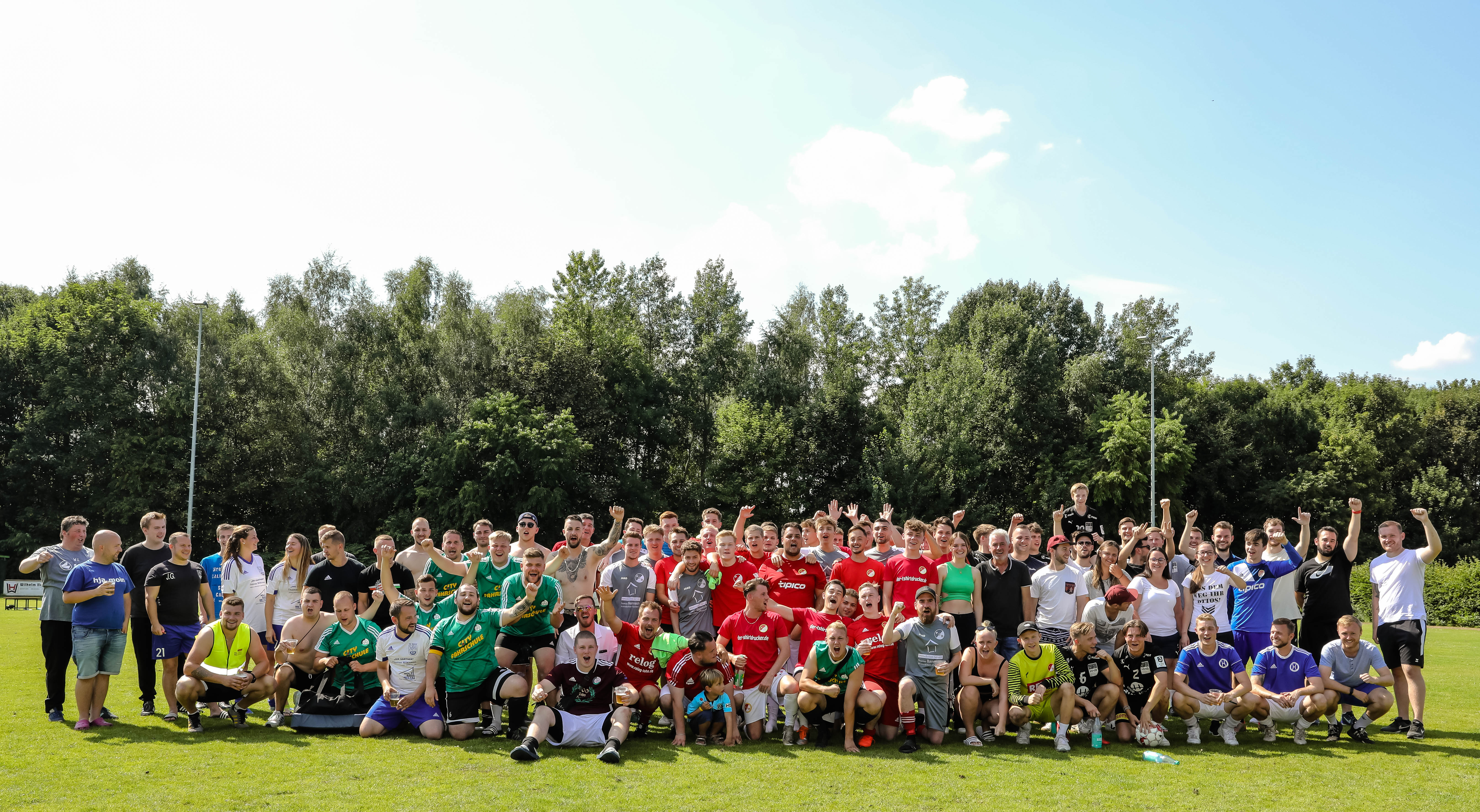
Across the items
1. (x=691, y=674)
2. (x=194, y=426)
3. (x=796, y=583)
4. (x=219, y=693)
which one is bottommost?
(x=219, y=693)

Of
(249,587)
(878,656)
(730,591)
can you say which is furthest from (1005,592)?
(249,587)

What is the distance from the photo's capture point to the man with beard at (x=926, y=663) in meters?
8.70

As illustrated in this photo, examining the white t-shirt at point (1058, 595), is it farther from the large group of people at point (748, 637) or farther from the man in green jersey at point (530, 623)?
the man in green jersey at point (530, 623)

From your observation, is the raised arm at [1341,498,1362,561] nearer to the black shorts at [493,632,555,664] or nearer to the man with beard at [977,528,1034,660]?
the man with beard at [977,528,1034,660]

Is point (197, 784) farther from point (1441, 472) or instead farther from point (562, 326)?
point (1441, 472)

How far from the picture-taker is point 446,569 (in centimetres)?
989

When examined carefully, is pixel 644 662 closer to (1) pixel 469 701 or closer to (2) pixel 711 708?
(2) pixel 711 708

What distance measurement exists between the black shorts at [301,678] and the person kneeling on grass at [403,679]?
2.39 ft

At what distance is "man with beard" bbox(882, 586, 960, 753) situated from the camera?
870 cm

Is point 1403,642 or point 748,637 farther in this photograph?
point 1403,642

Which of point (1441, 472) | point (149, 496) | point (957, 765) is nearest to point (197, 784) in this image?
point (957, 765)

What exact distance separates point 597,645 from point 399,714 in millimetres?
1988

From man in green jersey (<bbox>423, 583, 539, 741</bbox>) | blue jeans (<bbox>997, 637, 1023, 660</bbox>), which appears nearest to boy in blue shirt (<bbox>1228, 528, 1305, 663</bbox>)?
blue jeans (<bbox>997, 637, 1023, 660</bbox>)

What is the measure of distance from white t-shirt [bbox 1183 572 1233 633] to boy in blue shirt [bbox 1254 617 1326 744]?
592mm
